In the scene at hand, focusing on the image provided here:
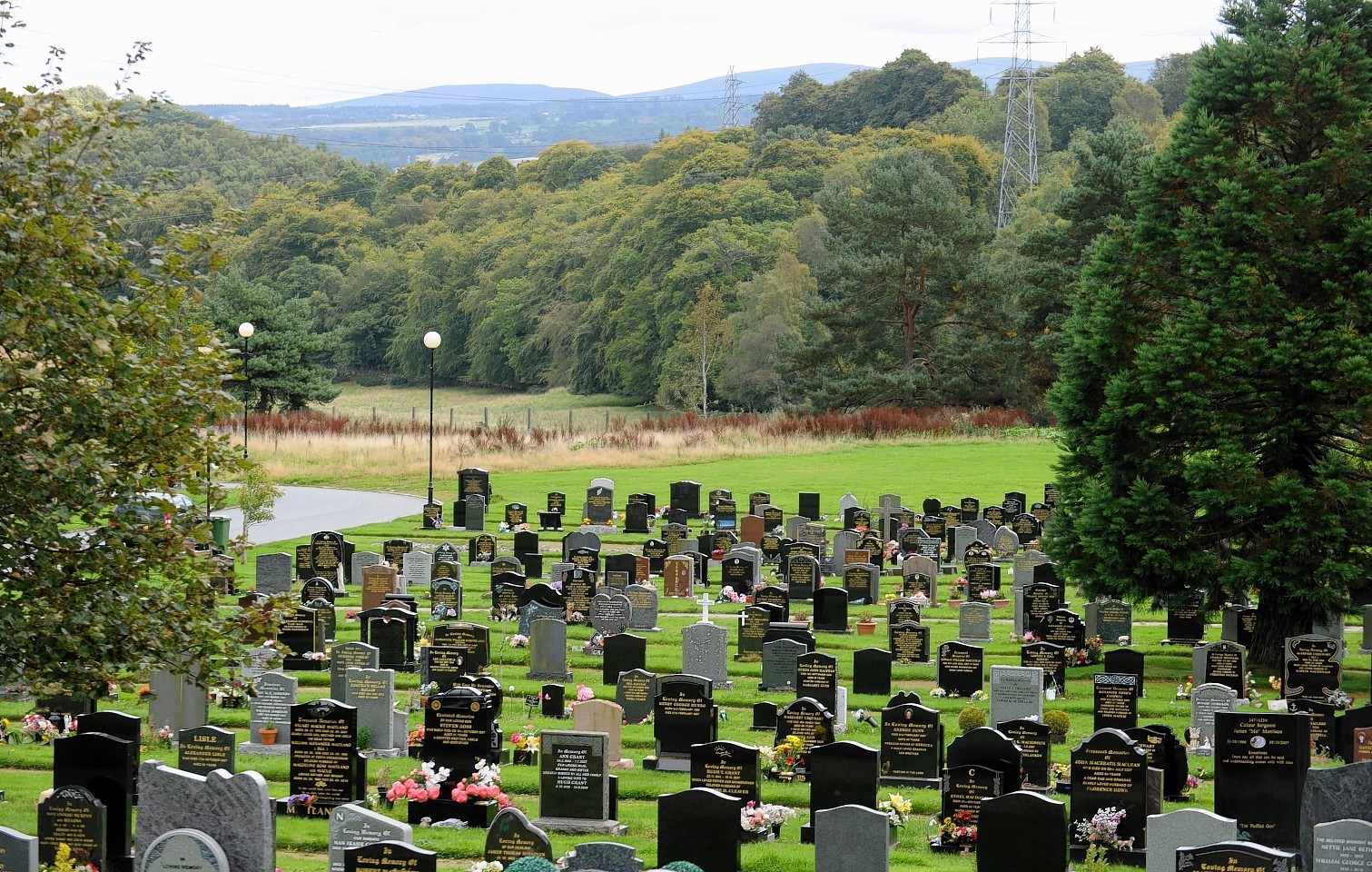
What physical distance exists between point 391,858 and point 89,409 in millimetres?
3353

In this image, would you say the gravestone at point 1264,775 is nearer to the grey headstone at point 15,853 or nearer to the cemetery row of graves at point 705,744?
the cemetery row of graves at point 705,744

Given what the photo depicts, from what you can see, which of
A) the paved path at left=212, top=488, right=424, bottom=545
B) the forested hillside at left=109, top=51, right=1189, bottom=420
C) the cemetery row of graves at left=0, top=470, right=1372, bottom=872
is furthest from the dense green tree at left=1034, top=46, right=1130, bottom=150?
the cemetery row of graves at left=0, top=470, right=1372, bottom=872

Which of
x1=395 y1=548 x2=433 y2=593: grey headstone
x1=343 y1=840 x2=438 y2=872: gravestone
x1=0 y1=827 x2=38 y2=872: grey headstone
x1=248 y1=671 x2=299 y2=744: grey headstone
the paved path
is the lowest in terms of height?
the paved path

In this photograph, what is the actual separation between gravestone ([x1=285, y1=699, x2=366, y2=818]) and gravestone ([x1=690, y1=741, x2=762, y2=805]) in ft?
8.98

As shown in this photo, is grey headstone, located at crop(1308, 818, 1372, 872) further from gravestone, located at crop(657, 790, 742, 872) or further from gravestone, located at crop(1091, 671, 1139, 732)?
gravestone, located at crop(1091, 671, 1139, 732)

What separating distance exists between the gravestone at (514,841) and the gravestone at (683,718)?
3.90 m

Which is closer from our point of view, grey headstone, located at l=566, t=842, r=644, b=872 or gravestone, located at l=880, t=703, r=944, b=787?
grey headstone, located at l=566, t=842, r=644, b=872

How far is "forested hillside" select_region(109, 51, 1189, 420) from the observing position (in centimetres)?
5969

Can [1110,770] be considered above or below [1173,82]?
below

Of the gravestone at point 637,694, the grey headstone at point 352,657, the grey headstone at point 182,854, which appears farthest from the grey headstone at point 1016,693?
the grey headstone at point 182,854

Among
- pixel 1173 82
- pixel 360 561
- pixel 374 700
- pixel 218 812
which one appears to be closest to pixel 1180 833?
pixel 218 812

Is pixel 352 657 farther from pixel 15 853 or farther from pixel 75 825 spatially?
pixel 15 853

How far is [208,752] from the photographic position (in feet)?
40.8

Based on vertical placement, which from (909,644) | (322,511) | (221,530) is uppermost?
(909,644)
